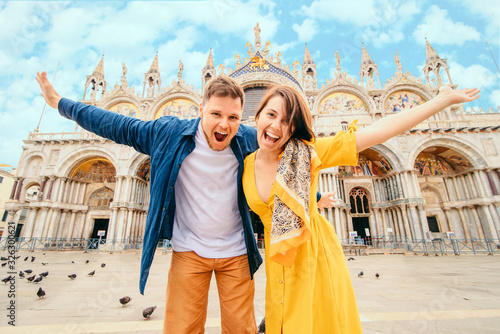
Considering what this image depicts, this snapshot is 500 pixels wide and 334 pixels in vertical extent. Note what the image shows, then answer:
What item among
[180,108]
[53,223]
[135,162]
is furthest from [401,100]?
[53,223]

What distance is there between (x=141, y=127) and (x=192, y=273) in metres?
1.04

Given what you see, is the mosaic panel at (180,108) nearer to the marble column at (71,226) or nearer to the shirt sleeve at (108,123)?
the marble column at (71,226)

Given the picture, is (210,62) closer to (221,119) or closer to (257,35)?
(257,35)

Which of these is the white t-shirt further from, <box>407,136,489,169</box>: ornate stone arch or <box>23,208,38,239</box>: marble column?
<box>23,208,38,239</box>: marble column

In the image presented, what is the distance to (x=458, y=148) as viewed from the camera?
1364 cm

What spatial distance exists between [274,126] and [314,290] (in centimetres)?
89

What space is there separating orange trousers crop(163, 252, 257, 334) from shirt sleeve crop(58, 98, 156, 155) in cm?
86

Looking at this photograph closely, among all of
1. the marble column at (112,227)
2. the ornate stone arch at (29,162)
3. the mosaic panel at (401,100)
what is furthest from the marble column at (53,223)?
the mosaic panel at (401,100)

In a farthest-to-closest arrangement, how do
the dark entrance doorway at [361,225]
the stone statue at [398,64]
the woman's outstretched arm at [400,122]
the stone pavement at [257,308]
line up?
the stone statue at [398,64] < the dark entrance doorway at [361,225] < the stone pavement at [257,308] < the woman's outstretched arm at [400,122]

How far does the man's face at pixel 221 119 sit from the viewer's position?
1.48 m

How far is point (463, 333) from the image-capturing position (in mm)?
1836

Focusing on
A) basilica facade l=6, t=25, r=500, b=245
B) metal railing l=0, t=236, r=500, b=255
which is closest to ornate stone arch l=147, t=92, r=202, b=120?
basilica facade l=6, t=25, r=500, b=245

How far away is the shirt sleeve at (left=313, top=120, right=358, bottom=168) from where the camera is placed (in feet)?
4.33

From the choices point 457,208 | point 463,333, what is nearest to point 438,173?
point 457,208
